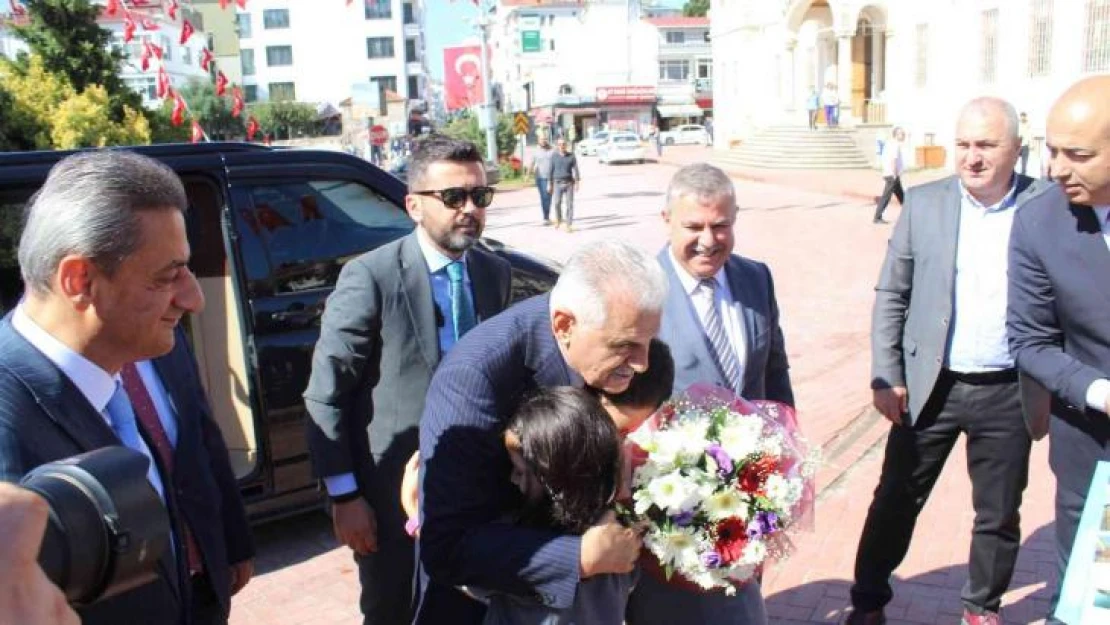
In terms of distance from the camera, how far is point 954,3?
957 inches

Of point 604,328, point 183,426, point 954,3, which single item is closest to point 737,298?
A: point 604,328

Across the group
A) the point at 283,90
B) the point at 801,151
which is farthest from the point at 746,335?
the point at 283,90

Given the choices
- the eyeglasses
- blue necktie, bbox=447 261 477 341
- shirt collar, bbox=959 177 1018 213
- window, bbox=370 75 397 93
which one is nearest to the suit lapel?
blue necktie, bbox=447 261 477 341

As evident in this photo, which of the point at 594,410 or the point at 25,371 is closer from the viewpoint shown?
the point at 25,371

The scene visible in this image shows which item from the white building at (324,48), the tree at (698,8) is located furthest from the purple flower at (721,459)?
the tree at (698,8)

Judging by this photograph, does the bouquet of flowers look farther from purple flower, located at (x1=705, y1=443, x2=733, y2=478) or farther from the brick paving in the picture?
the brick paving

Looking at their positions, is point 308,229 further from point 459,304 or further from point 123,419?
point 123,419

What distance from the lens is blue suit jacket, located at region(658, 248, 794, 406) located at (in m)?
2.85

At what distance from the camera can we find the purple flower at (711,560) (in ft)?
6.56

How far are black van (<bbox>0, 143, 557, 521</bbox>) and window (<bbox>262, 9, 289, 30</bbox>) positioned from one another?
71.9 m

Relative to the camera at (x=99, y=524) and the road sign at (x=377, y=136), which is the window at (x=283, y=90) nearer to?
the road sign at (x=377, y=136)

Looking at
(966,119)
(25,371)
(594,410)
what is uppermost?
(966,119)

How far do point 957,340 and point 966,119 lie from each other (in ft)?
2.67

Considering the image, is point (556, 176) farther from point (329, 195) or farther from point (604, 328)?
point (604, 328)
